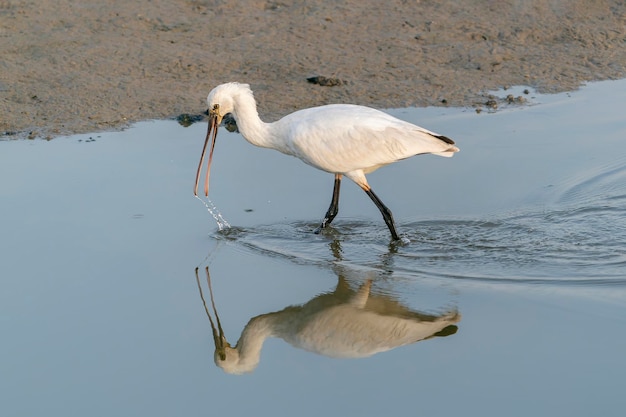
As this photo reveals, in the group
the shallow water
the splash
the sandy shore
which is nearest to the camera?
the shallow water

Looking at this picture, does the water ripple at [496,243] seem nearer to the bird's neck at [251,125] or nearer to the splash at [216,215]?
the splash at [216,215]

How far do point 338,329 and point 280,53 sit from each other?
5.38 meters

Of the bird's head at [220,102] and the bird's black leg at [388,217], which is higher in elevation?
the bird's head at [220,102]

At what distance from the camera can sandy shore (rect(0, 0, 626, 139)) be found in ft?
33.1

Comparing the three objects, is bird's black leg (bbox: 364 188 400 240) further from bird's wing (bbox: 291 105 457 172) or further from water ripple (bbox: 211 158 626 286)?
bird's wing (bbox: 291 105 457 172)

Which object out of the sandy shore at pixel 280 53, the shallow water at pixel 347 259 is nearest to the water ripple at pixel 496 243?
the shallow water at pixel 347 259

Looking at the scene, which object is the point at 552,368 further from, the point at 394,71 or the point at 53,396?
the point at 394,71

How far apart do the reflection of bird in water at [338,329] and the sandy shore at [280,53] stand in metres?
3.63

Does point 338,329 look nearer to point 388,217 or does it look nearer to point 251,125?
point 388,217

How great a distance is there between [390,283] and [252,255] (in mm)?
1022

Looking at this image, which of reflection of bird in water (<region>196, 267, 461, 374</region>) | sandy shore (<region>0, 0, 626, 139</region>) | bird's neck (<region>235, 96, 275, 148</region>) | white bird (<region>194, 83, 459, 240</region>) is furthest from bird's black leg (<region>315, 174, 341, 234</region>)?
sandy shore (<region>0, 0, 626, 139</region>)

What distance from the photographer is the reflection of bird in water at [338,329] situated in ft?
19.3

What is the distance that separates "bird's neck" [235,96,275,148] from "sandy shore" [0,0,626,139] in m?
2.04

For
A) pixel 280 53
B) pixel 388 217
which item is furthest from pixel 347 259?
pixel 280 53
